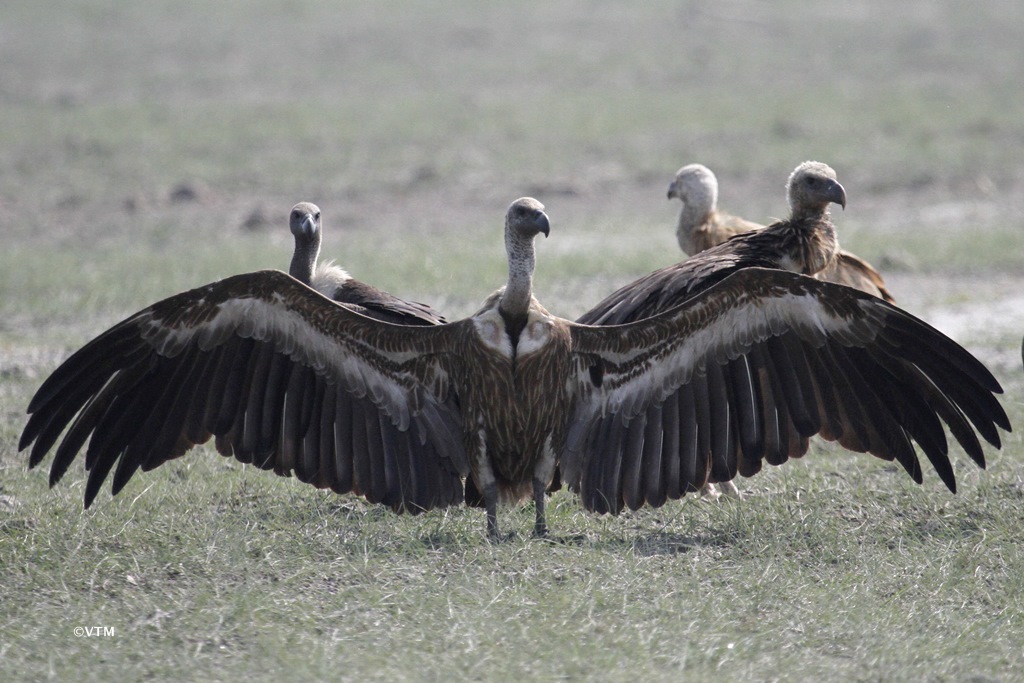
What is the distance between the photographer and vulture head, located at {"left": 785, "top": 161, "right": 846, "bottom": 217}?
21.5 feet

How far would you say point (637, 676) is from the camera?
3.94m

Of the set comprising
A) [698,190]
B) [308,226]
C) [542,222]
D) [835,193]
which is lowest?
[542,222]

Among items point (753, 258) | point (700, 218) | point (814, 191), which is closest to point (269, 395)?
point (753, 258)

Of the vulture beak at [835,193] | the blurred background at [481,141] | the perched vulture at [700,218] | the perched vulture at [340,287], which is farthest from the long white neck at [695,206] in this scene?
the perched vulture at [340,287]

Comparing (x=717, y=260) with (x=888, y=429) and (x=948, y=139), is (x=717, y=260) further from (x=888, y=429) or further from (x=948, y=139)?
(x=948, y=139)

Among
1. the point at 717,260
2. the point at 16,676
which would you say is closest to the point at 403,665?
the point at 16,676

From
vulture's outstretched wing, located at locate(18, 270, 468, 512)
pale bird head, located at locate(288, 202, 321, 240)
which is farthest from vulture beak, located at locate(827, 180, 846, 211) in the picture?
pale bird head, located at locate(288, 202, 321, 240)

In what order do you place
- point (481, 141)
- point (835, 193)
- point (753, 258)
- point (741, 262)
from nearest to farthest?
point (741, 262) < point (753, 258) < point (835, 193) < point (481, 141)

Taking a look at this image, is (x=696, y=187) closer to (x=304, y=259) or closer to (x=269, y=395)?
(x=304, y=259)

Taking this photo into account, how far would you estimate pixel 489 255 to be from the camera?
36.3ft

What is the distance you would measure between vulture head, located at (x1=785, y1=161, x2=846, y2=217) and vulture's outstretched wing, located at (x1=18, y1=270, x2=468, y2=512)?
2404mm

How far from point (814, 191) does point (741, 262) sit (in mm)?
844

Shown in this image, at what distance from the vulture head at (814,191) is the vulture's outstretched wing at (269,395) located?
240 centimetres

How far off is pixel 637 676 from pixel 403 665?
0.70 meters
